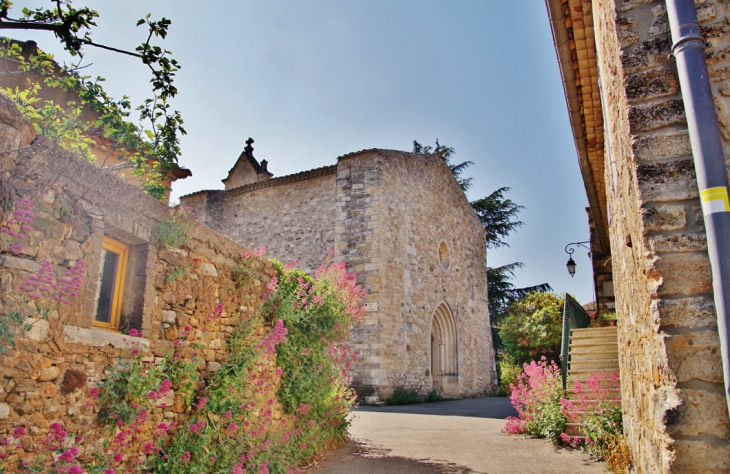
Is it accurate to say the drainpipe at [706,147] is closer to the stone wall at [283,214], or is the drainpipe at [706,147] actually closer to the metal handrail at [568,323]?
the metal handrail at [568,323]

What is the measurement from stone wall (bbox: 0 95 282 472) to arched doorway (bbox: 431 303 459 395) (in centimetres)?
1186

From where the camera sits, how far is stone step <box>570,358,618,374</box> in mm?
7523

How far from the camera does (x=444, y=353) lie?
15.9 m

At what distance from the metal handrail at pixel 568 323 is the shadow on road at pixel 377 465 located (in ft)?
8.64

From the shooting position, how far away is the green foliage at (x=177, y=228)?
165 inches

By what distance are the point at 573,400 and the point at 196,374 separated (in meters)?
4.97

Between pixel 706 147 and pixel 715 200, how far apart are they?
0.84 ft

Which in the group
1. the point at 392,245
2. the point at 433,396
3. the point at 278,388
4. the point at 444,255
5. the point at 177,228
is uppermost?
the point at 444,255

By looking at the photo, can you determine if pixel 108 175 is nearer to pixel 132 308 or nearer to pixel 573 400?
pixel 132 308

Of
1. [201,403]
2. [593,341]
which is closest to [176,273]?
[201,403]

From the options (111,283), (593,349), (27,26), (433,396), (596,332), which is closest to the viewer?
(27,26)

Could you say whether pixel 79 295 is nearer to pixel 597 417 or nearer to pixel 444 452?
pixel 444 452

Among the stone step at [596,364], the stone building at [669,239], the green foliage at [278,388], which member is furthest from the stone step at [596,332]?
the stone building at [669,239]

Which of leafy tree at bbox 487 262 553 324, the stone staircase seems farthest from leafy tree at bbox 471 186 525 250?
the stone staircase
